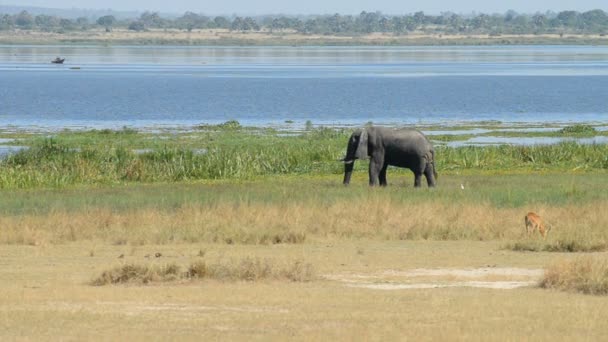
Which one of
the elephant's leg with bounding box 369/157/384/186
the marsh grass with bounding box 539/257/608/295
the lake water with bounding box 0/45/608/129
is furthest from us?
the lake water with bounding box 0/45/608/129

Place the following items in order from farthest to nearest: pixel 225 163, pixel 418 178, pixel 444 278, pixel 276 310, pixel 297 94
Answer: pixel 297 94 < pixel 225 163 < pixel 418 178 < pixel 444 278 < pixel 276 310

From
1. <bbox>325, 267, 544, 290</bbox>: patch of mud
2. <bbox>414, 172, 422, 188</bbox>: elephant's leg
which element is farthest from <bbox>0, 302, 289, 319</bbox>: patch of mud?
<bbox>414, 172, 422, 188</bbox>: elephant's leg

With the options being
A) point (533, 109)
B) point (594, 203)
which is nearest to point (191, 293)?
point (594, 203)

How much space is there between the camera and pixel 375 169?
104 ft

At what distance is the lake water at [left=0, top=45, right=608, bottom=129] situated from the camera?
70562mm

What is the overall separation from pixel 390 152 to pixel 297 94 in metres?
64.2

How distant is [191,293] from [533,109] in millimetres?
65353

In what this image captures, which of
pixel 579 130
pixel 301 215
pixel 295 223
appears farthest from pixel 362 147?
pixel 579 130

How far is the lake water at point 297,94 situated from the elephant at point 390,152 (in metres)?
31.0

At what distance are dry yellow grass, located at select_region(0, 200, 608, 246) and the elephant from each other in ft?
20.9

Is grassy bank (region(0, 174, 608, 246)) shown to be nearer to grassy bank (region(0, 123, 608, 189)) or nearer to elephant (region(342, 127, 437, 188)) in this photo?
elephant (region(342, 127, 437, 188))

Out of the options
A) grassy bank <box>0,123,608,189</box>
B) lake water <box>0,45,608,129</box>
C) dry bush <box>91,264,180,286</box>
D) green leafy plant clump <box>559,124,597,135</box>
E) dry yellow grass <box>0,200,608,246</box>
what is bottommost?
lake water <box>0,45,608,129</box>

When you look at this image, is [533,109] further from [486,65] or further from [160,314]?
[486,65]

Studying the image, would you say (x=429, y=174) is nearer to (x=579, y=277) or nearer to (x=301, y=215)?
(x=301, y=215)
